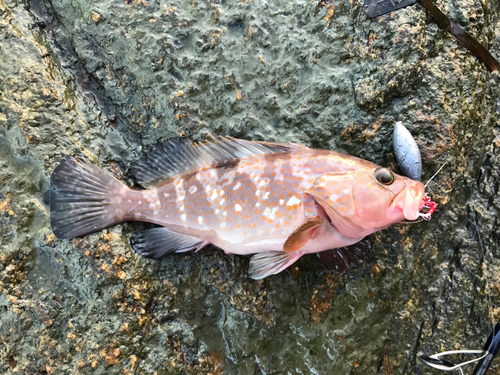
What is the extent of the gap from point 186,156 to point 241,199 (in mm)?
515

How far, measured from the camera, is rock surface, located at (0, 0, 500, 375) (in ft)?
8.23

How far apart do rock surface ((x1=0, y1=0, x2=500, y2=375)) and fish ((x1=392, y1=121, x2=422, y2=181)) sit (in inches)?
4.7

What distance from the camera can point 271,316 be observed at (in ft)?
8.36

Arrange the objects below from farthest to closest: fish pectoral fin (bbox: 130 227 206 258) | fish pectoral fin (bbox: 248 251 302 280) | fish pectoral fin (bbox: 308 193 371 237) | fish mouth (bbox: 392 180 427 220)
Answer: fish pectoral fin (bbox: 130 227 206 258) < fish pectoral fin (bbox: 248 251 302 280) < fish pectoral fin (bbox: 308 193 371 237) < fish mouth (bbox: 392 180 427 220)

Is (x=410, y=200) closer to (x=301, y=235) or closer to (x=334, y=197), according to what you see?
(x=334, y=197)

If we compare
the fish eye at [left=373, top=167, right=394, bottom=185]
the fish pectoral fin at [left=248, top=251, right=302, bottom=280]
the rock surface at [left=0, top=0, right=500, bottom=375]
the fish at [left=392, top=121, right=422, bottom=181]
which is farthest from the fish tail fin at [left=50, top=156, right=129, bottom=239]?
the fish at [left=392, top=121, right=422, bottom=181]

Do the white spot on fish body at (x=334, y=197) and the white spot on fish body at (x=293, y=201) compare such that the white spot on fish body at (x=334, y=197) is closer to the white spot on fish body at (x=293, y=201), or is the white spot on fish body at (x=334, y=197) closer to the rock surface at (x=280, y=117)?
the white spot on fish body at (x=293, y=201)

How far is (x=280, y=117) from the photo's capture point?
8.47 feet

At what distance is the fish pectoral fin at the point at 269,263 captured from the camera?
7.61ft

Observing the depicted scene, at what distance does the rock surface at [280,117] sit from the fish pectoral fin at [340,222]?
0.45 m

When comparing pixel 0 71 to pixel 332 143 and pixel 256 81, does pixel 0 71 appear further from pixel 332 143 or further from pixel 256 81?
pixel 332 143

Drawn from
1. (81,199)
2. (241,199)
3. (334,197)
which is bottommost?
(81,199)

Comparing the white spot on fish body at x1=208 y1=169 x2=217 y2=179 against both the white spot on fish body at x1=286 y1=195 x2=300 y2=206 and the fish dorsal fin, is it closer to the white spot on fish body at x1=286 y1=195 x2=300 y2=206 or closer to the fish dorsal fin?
the fish dorsal fin

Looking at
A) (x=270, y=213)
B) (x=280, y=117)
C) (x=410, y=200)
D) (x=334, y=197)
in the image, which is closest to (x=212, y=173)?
(x=270, y=213)
